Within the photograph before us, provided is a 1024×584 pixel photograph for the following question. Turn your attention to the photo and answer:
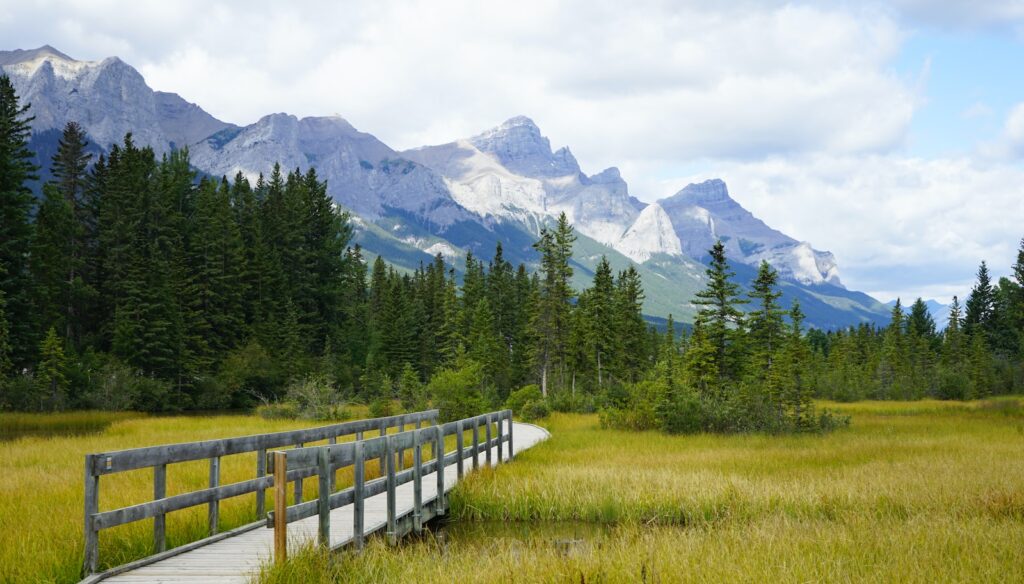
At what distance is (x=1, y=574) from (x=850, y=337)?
374ft

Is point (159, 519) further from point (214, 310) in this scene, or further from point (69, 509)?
point (214, 310)

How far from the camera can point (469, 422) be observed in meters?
15.6

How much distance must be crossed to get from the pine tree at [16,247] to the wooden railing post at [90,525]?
3570 cm

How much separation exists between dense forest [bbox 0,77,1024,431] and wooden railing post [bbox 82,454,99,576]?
22.3m

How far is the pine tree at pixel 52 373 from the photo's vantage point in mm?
38562

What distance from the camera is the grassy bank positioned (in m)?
7.43

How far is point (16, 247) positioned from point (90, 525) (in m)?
38.8

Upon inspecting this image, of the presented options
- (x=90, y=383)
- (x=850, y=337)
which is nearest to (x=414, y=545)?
(x=90, y=383)

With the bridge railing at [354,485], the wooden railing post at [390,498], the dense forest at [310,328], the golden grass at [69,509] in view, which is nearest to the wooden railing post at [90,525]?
the golden grass at [69,509]

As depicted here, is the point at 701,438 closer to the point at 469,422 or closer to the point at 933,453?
the point at 933,453

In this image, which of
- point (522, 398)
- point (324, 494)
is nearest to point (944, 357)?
point (522, 398)

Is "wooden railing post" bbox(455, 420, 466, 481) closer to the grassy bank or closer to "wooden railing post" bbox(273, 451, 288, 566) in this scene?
the grassy bank

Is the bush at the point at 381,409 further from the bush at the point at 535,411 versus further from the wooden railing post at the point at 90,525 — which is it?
the wooden railing post at the point at 90,525

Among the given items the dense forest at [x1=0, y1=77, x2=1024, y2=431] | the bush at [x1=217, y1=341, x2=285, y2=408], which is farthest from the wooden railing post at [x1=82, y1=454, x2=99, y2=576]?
the bush at [x1=217, y1=341, x2=285, y2=408]
